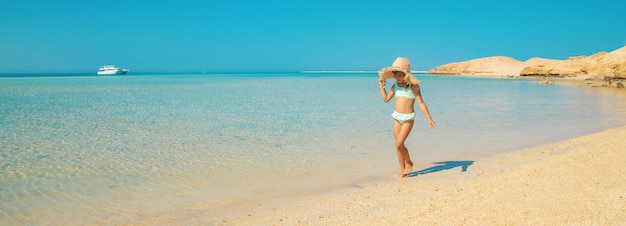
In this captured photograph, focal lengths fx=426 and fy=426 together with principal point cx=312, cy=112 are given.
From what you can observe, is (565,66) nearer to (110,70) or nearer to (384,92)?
(384,92)

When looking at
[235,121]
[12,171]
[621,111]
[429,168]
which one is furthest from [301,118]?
[621,111]

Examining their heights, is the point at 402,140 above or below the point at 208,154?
above

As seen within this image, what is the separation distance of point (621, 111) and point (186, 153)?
1523cm

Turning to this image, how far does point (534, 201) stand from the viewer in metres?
4.56

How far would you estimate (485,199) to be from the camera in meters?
4.73

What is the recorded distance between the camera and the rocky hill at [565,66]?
44.5 m

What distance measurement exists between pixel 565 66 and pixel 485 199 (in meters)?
61.7

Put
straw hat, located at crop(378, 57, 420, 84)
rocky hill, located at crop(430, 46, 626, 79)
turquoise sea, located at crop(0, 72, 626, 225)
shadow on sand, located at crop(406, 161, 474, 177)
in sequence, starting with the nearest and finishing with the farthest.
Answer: turquoise sea, located at crop(0, 72, 626, 225) → straw hat, located at crop(378, 57, 420, 84) → shadow on sand, located at crop(406, 161, 474, 177) → rocky hill, located at crop(430, 46, 626, 79)

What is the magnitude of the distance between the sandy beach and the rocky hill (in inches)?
1778

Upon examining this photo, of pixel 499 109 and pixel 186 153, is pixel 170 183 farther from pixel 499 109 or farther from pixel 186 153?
pixel 499 109

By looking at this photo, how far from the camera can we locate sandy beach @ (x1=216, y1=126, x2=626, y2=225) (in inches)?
163

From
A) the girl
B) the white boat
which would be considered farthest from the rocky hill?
the white boat

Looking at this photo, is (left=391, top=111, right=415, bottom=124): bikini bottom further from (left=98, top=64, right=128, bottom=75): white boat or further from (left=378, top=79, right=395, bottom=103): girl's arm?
(left=98, top=64, right=128, bottom=75): white boat

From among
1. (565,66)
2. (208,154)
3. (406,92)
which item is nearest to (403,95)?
(406,92)
